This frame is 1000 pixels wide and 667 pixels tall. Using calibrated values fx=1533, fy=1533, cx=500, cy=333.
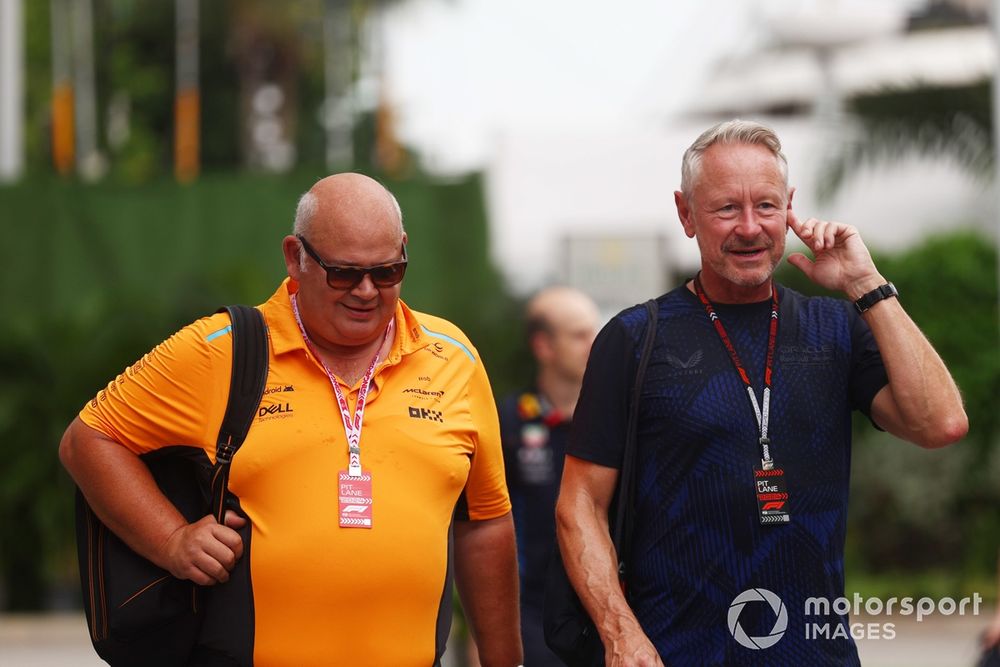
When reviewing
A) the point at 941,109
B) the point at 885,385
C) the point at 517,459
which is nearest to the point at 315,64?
the point at 941,109

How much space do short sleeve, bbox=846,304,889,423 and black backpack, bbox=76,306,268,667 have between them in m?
1.56

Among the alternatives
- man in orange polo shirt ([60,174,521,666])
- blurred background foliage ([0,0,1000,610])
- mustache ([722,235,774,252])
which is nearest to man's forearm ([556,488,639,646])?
man in orange polo shirt ([60,174,521,666])

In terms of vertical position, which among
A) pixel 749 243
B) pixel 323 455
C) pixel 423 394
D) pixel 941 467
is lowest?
pixel 941 467

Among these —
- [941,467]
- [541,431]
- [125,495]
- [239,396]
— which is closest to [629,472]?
[239,396]

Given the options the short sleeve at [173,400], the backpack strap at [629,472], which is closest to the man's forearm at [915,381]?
the backpack strap at [629,472]

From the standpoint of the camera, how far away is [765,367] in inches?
156

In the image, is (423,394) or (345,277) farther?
(423,394)

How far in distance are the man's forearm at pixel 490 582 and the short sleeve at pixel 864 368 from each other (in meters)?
1.08

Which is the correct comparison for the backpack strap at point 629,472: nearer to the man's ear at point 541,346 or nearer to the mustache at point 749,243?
the mustache at point 749,243

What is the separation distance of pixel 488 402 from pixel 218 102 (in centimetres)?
4070

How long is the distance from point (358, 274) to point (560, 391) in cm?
276

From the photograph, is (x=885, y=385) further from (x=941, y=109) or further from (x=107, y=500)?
(x=941, y=109)

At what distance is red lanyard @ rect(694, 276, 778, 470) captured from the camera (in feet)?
12.8

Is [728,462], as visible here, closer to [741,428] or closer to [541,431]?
[741,428]
